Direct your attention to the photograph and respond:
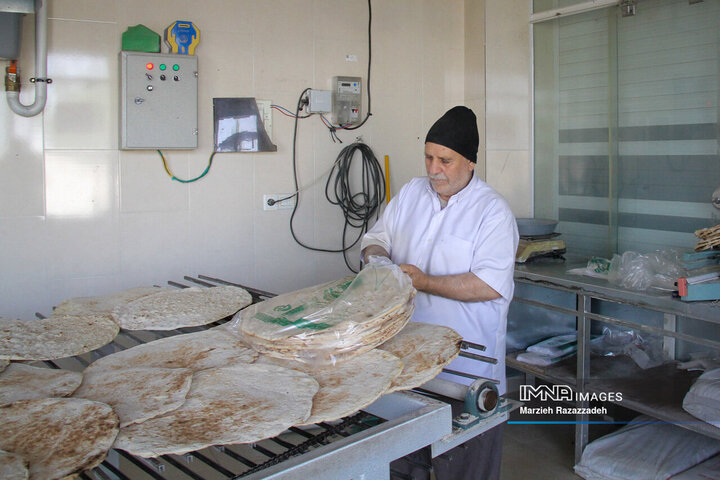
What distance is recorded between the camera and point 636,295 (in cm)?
293

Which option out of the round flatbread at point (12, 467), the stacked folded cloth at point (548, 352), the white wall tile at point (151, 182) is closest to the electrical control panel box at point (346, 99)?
the white wall tile at point (151, 182)

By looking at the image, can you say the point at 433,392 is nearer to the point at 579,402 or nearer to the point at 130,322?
the point at 130,322

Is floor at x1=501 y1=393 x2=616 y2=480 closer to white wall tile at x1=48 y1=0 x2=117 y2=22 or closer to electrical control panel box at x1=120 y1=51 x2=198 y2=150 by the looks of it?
electrical control panel box at x1=120 y1=51 x2=198 y2=150

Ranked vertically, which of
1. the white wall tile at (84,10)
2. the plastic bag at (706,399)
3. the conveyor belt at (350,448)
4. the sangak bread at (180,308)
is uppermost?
the white wall tile at (84,10)

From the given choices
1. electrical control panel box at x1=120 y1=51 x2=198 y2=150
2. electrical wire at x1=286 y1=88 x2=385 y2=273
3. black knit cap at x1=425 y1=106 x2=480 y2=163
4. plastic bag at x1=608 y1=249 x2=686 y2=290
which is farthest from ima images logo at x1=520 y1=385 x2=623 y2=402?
electrical control panel box at x1=120 y1=51 x2=198 y2=150

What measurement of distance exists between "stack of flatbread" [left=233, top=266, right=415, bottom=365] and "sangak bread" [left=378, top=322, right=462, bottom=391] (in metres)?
0.05

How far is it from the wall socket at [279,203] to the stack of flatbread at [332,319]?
1837 mm

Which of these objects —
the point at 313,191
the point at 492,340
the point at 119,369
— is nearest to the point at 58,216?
the point at 313,191

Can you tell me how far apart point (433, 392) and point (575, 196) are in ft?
8.35

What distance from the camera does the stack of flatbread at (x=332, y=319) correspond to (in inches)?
63.5

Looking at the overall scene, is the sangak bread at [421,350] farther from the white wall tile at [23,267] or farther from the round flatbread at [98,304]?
the white wall tile at [23,267]

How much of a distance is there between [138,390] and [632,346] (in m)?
2.81

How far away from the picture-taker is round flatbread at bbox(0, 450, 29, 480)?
3.52 feet

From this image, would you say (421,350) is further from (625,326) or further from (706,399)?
(625,326)
